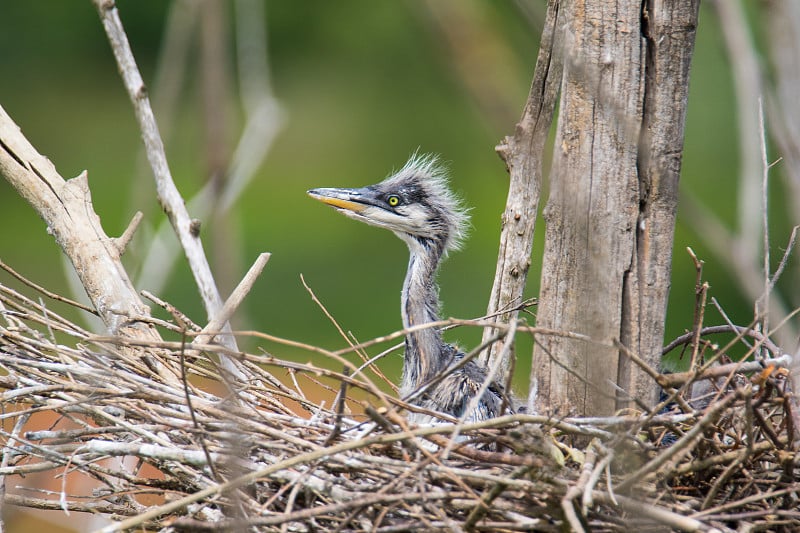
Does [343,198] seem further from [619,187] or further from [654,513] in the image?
[654,513]

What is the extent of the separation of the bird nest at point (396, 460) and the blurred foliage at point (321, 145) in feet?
15.2

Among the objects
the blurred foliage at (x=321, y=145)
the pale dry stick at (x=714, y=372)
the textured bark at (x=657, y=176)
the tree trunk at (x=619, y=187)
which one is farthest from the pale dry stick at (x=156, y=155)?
the blurred foliage at (x=321, y=145)

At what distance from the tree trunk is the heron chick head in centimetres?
86

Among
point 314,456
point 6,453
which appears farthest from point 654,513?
point 6,453

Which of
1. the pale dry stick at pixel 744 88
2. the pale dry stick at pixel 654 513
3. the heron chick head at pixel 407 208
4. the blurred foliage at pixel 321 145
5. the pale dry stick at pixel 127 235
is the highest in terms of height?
the blurred foliage at pixel 321 145

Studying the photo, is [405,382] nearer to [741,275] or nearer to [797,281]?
[797,281]

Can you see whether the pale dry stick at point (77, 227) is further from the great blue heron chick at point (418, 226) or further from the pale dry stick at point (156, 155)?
the great blue heron chick at point (418, 226)

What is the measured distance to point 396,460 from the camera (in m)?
1.83

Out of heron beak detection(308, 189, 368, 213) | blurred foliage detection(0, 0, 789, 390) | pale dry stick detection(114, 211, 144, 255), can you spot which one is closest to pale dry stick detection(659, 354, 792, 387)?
heron beak detection(308, 189, 368, 213)

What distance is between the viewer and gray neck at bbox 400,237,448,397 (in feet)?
8.67

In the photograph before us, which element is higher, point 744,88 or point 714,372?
point 744,88

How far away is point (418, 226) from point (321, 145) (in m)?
8.63

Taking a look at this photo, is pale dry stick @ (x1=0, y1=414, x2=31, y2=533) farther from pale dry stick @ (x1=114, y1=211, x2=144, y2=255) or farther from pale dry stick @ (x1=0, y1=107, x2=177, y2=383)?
pale dry stick @ (x1=114, y1=211, x2=144, y2=255)

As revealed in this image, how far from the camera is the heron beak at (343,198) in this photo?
2.91m
